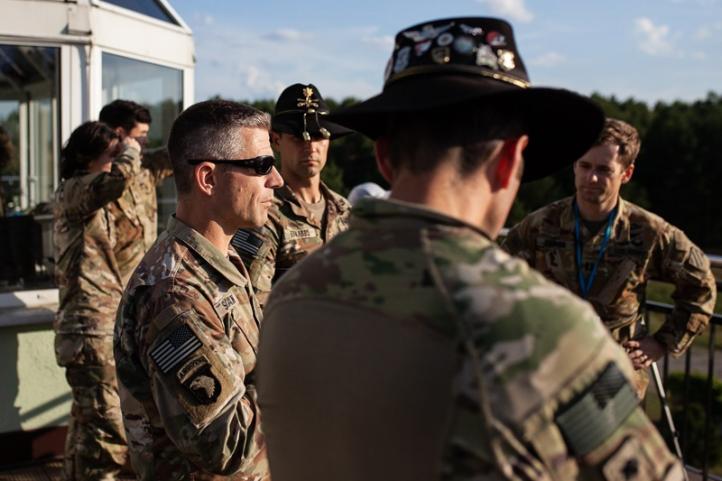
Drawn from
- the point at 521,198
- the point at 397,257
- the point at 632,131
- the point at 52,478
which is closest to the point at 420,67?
the point at 397,257

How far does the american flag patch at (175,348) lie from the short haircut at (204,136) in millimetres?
606

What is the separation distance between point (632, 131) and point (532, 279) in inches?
127

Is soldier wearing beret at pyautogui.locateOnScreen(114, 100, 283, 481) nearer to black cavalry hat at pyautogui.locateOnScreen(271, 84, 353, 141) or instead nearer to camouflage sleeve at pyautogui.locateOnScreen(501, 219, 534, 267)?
black cavalry hat at pyautogui.locateOnScreen(271, 84, 353, 141)

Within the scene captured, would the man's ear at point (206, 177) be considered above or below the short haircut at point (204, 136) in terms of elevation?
below

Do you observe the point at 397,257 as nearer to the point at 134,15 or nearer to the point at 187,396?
the point at 187,396

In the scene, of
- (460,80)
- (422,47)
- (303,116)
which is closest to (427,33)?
(422,47)

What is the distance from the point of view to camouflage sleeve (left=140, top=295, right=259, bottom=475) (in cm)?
223

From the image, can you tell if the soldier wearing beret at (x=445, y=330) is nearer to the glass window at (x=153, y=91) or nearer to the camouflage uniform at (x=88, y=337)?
the camouflage uniform at (x=88, y=337)


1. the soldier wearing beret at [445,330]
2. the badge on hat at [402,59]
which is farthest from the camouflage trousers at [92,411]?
the badge on hat at [402,59]

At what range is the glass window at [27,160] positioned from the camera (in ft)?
19.0

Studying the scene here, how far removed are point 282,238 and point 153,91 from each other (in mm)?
2880

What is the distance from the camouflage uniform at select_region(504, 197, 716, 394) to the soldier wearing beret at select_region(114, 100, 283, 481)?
2058mm

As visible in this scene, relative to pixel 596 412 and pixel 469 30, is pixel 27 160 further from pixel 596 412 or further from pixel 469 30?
pixel 596 412

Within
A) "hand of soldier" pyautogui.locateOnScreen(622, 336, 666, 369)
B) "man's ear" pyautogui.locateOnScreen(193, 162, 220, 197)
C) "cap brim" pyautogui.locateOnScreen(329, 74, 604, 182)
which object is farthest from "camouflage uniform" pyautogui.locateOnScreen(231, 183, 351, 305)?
"cap brim" pyautogui.locateOnScreen(329, 74, 604, 182)
